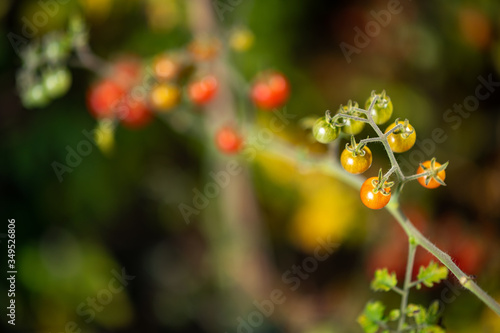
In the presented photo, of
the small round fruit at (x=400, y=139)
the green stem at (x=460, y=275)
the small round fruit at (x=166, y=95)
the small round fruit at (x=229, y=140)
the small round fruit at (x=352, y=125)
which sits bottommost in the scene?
the green stem at (x=460, y=275)

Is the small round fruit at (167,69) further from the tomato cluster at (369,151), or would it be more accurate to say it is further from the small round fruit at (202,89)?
the tomato cluster at (369,151)

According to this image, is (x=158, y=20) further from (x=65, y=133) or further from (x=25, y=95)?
(x=25, y=95)

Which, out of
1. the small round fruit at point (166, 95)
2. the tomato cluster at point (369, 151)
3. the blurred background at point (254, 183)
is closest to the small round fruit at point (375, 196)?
the tomato cluster at point (369, 151)

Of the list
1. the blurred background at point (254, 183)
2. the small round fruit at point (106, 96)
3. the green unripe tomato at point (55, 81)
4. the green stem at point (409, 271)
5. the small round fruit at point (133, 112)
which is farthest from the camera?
the blurred background at point (254, 183)

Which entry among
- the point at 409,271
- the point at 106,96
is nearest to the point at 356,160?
the point at 409,271

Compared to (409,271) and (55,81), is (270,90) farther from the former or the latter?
(409,271)

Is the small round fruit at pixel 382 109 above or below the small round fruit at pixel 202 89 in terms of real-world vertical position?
below
